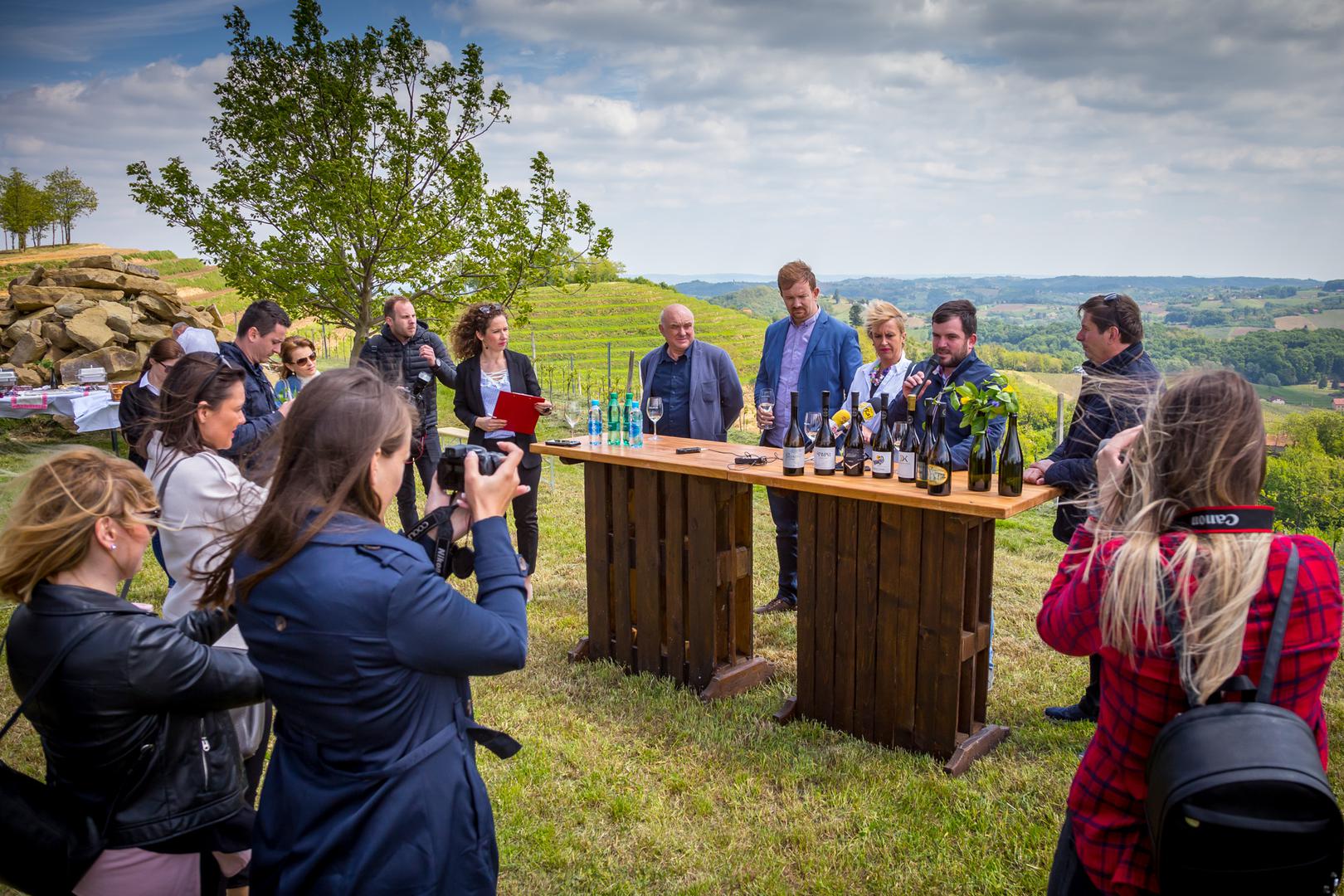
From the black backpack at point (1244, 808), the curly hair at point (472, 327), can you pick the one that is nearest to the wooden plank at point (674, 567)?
the curly hair at point (472, 327)

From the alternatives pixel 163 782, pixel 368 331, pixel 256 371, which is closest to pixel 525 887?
pixel 163 782

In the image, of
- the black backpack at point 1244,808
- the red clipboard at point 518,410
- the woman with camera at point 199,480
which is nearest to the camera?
the black backpack at point 1244,808

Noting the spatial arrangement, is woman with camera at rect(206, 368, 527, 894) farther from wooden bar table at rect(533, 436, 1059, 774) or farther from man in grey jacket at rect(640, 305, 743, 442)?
man in grey jacket at rect(640, 305, 743, 442)

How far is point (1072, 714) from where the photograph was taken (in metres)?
3.64

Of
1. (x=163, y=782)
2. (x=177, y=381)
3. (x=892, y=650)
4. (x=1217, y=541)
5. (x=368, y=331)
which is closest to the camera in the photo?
(x=1217, y=541)

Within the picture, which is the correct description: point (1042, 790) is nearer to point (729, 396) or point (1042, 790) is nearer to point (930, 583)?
point (930, 583)

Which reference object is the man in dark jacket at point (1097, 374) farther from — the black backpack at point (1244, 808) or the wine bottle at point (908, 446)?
the black backpack at point (1244, 808)

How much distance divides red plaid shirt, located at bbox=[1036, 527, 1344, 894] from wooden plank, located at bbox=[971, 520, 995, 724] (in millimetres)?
1605

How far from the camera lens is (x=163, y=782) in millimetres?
1711

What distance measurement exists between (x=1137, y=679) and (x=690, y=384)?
12.7 feet

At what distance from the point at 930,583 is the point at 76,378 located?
12.5m

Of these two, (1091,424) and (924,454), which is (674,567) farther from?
(1091,424)

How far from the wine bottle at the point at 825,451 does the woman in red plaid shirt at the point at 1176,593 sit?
188 cm

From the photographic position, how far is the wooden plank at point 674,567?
4031 mm
